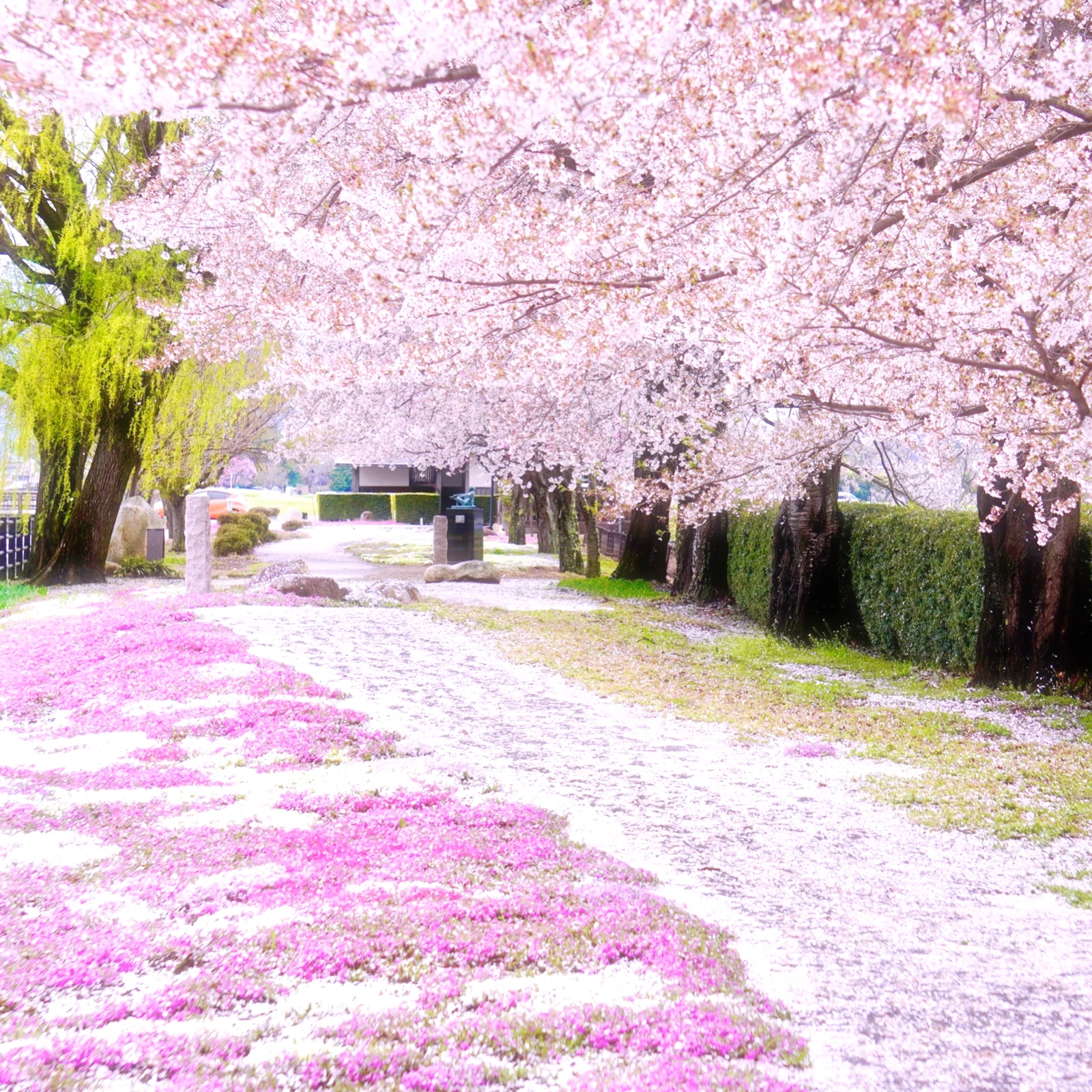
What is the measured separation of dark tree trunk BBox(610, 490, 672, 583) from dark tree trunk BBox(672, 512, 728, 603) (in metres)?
2.25

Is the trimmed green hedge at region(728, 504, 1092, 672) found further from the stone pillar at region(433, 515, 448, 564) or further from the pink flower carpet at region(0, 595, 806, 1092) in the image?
the stone pillar at region(433, 515, 448, 564)

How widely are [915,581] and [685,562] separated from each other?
8.85 meters

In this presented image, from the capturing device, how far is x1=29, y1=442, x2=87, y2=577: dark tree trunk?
20.1 meters

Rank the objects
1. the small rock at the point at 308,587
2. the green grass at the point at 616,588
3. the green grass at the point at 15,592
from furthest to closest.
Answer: the green grass at the point at 616,588
the green grass at the point at 15,592
the small rock at the point at 308,587

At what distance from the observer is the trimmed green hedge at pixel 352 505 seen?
2322 inches

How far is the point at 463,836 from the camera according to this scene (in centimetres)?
577

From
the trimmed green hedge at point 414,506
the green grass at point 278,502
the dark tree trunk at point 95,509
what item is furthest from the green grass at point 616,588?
the green grass at point 278,502

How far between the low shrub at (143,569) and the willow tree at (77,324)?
57.0 inches

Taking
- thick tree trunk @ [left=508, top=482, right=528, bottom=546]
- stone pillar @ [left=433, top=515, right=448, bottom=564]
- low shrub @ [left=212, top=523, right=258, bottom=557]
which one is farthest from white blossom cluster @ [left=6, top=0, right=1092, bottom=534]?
thick tree trunk @ [left=508, top=482, right=528, bottom=546]

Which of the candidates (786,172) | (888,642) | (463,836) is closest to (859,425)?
(888,642)

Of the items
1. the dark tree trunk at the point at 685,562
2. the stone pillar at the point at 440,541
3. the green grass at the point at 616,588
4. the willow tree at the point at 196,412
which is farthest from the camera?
the stone pillar at the point at 440,541

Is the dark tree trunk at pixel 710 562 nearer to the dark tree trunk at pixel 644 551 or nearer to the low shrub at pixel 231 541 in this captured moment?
the dark tree trunk at pixel 644 551

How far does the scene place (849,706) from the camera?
1084 cm

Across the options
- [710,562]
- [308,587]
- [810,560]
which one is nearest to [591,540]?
[710,562]
